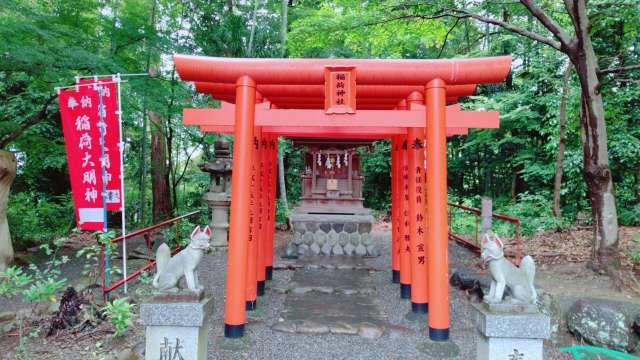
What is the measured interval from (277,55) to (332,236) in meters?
7.01

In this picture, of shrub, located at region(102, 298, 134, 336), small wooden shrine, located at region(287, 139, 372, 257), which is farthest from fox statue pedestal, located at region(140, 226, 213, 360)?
small wooden shrine, located at region(287, 139, 372, 257)

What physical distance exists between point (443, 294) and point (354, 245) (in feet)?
17.5

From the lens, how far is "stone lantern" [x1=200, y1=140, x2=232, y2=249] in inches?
367

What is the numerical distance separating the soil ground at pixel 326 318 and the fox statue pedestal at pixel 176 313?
2.29ft

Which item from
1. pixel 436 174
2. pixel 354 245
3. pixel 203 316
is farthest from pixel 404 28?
pixel 203 316

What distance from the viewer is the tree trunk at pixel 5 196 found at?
7.05 meters

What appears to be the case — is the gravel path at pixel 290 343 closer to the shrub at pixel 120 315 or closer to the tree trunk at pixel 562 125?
the shrub at pixel 120 315

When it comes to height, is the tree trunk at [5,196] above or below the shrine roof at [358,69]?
below

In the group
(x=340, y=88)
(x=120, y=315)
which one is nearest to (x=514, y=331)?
(x=340, y=88)

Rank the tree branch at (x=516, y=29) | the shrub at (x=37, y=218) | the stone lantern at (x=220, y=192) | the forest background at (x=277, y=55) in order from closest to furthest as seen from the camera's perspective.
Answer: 1. the tree branch at (x=516, y=29)
2. the forest background at (x=277, y=55)
3. the stone lantern at (x=220, y=192)
4. the shrub at (x=37, y=218)

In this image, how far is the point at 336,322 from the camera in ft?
16.5

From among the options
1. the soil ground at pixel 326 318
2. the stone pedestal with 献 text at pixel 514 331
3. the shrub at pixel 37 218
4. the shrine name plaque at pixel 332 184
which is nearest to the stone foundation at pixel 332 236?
the shrine name plaque at pixel 332 184

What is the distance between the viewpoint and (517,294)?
10.8 ft

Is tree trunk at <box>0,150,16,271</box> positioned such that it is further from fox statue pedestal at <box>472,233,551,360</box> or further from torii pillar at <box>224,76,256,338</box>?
fox statue pedestal at <box>472,233,551,360</box>
